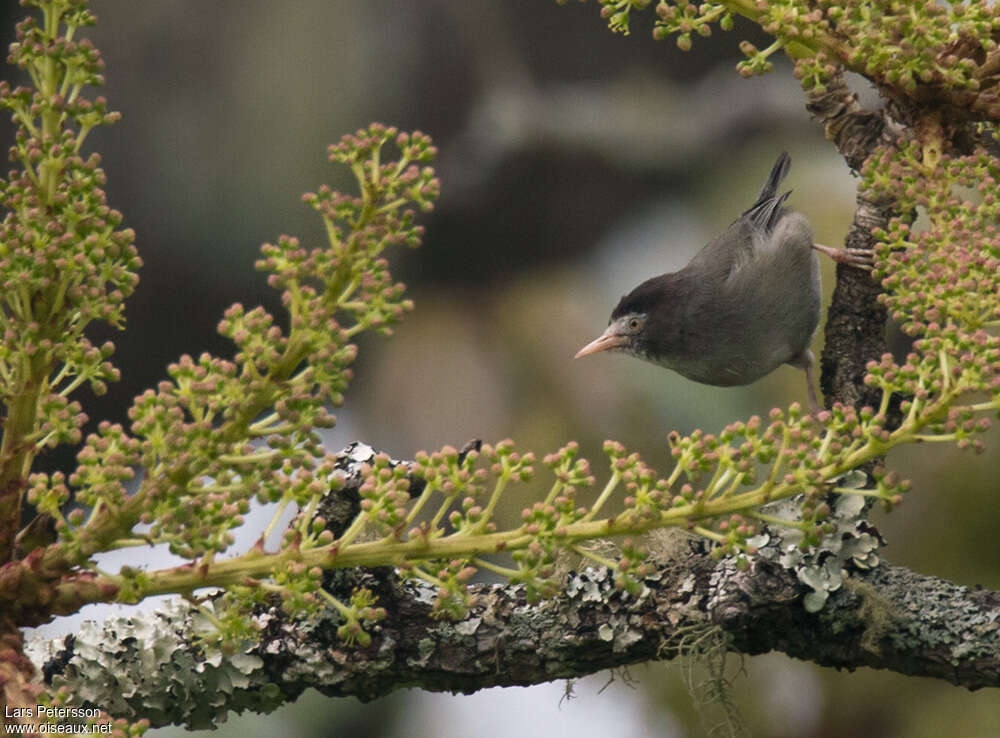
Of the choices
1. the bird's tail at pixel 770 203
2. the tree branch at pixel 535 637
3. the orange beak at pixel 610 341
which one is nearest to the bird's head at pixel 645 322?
the orange beak at pixel 610 341

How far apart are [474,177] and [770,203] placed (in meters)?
0.71

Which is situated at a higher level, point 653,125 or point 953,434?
point 653,125

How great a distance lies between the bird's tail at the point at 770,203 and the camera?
233cm

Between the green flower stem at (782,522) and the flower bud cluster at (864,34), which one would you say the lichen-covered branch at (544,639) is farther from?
the flower bud cluster at (864,34)

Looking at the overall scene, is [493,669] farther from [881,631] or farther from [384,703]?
[384,703]

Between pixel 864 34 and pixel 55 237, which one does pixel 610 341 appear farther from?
pixel 55 237

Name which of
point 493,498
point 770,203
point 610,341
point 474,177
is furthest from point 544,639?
point 474,177

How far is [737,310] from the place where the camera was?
88.3 inches

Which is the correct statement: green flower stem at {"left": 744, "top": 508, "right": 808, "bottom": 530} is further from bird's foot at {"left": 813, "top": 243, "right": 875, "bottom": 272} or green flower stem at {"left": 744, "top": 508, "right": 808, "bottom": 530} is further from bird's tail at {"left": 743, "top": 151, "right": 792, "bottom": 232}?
bird's tail at {"left": 743, "top": 151, "right": 792, "bottom": 232}

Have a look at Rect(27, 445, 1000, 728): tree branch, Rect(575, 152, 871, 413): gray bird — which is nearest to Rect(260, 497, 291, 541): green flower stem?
Rect(27, 445, 1000, 728): tree branch

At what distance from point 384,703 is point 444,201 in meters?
1.07

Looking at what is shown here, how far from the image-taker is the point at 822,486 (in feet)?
3.59

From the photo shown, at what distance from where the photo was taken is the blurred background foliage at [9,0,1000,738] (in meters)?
2.61

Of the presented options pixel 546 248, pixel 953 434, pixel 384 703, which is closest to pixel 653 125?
pixel 546 248
